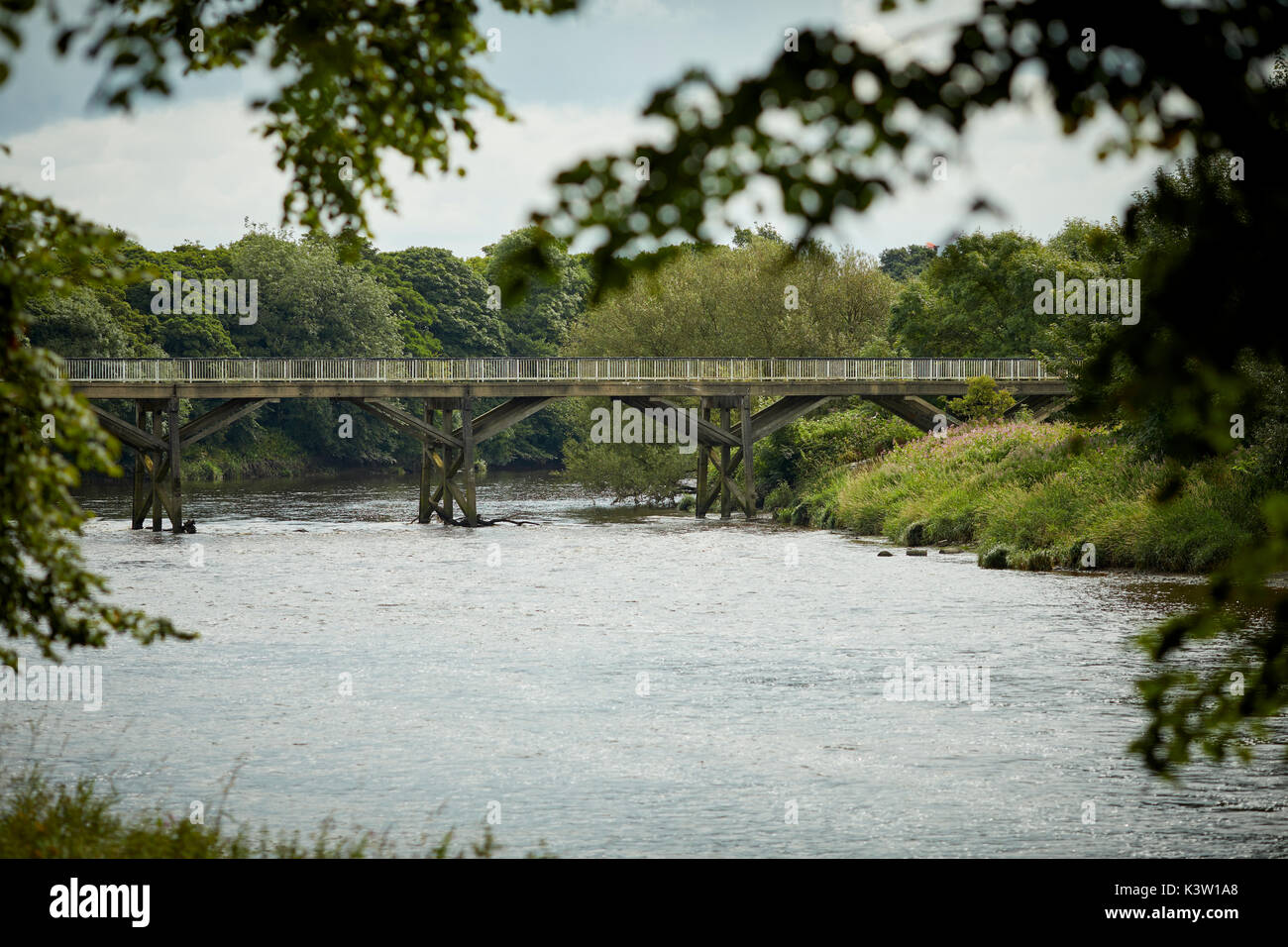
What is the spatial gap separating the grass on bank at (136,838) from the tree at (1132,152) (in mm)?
4936

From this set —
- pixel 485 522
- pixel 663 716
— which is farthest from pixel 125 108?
pixel 485 522

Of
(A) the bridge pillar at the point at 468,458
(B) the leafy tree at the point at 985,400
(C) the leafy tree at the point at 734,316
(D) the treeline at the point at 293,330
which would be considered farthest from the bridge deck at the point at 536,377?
(D) the treeline at the point at 293,330

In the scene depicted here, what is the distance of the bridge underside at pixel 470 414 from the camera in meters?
45.3

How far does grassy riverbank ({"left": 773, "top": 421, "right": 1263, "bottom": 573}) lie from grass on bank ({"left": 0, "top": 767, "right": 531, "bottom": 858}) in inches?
561

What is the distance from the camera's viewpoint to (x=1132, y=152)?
172 inches

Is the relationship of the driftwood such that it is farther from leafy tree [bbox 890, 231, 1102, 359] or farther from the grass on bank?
the grass on bank

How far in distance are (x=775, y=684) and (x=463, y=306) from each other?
9369cm

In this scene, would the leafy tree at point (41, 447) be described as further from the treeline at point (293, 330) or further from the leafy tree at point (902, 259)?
the leafy tree at point (902, 259)

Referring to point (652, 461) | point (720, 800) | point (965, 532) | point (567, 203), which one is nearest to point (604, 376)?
point (652, 461)

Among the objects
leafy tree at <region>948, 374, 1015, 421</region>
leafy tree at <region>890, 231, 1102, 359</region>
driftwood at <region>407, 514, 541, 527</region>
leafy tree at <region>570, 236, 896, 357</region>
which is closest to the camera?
driftwood at <region>407, 514, 541, 527</region>

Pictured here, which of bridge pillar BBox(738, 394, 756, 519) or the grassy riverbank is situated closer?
the grassy riverbank

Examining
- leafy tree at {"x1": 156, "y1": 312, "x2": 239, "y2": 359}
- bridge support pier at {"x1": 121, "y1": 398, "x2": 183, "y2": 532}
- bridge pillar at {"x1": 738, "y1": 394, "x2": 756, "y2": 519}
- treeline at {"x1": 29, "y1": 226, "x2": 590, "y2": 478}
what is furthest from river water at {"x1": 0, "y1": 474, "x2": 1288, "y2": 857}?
Answer: leafy tree at {"x1": 156, "y1": 312, "x2": 239, "y2": 359}

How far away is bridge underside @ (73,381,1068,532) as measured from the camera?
149ft

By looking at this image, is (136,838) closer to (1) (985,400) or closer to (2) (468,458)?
(2) (468,458)
